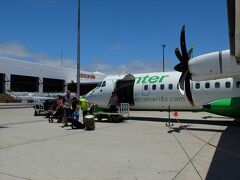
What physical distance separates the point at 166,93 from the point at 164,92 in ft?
0.53

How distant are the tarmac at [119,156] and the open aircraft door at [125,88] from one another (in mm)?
7935

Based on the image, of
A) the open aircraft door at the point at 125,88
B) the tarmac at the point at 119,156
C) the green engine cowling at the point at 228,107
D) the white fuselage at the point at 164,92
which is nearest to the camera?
the tarmac at the point at 119,156

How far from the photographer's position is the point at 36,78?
2514 inches

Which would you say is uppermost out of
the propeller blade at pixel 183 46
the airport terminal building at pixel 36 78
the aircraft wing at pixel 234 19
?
the airport terminal building at pixel 36 78

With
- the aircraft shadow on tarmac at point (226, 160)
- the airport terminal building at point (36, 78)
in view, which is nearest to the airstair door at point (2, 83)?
the airport terminal building at point (36, 78)

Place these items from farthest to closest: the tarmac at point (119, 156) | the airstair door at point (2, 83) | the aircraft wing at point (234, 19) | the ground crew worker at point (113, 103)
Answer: the airstair door at point (2, 83) → the ground crew worker at point (113, 103) → the tarmac at point (119, 156) → the aircraft wing at point (234, 19)

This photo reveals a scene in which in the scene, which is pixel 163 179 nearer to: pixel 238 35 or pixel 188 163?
pixel 188 163

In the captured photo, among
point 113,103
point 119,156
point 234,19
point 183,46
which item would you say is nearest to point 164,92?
point 113,103

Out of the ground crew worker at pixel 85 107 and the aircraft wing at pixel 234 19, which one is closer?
the aircraft wing at pixel 234 19

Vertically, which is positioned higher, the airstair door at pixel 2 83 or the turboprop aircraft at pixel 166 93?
the airstair door at pixel 2 83

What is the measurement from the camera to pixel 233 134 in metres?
14.0

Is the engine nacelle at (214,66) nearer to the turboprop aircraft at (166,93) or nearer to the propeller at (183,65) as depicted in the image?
the propeller at (183,65)

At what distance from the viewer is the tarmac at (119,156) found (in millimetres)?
A: 7410

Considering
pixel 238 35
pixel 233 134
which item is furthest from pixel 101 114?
pixel 238 35
